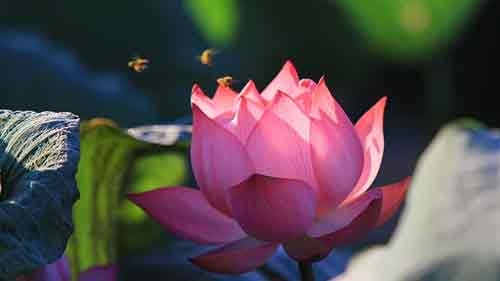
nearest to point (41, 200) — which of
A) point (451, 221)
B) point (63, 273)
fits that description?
point (63, 273)

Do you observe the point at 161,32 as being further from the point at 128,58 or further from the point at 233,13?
the point at 233,13

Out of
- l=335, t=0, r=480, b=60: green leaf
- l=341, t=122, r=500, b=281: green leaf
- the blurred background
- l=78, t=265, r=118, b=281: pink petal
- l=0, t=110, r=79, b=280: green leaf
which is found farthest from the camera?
l=335, t=0, r=480, b=60: green leaf

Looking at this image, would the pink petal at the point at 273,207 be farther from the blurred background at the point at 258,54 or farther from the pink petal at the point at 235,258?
the blurred background at the point at 258,54

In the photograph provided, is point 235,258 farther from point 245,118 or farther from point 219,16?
point 219,16

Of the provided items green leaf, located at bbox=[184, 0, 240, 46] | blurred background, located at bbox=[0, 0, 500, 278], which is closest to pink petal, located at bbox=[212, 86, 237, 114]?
blurred background, located at bbox=[0, 0, 500, 278]

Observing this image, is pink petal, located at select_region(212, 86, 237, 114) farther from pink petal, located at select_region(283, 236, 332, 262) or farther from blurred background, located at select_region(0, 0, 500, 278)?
blurred background, located at select_region(0, 0, 500, 278)

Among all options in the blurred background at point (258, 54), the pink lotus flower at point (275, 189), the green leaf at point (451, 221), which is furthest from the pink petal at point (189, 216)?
the blurred background at point (258, 54)
